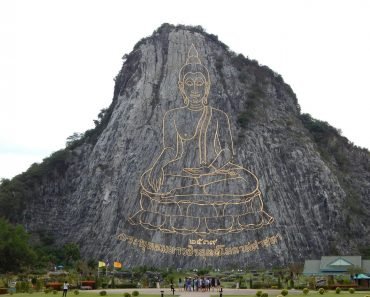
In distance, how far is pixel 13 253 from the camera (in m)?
57.2

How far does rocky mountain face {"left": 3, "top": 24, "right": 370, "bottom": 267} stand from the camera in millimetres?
65875

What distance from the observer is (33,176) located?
7775cm

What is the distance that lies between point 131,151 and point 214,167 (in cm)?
1083

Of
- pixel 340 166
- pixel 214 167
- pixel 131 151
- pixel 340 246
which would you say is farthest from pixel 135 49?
pixel 340 246

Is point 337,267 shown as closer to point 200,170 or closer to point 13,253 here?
point 200,170

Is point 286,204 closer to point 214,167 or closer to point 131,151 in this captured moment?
point 214,167

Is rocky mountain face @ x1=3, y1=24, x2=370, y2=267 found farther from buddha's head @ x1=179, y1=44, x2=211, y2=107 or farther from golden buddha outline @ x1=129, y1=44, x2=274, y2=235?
buddha's head @ x1=179, y1=44, x2=211, y2=107

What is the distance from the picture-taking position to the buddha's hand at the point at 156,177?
69938mm

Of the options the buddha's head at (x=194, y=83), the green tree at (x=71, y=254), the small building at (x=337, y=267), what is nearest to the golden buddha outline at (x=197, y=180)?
the buddha's head at (x=194, y=83)

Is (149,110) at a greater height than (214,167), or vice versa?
(149,110)

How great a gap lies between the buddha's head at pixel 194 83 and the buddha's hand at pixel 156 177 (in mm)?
8600

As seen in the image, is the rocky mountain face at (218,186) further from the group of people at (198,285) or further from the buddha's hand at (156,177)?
the group of people at (198,285)

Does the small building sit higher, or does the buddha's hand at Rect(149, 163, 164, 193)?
the buddha's hand at Rect(149, 163, 164, 193)

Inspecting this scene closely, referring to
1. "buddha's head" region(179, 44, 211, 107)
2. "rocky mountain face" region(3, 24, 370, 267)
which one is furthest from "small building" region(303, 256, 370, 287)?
"buddha's head" region(179, 44, 211, 107)
